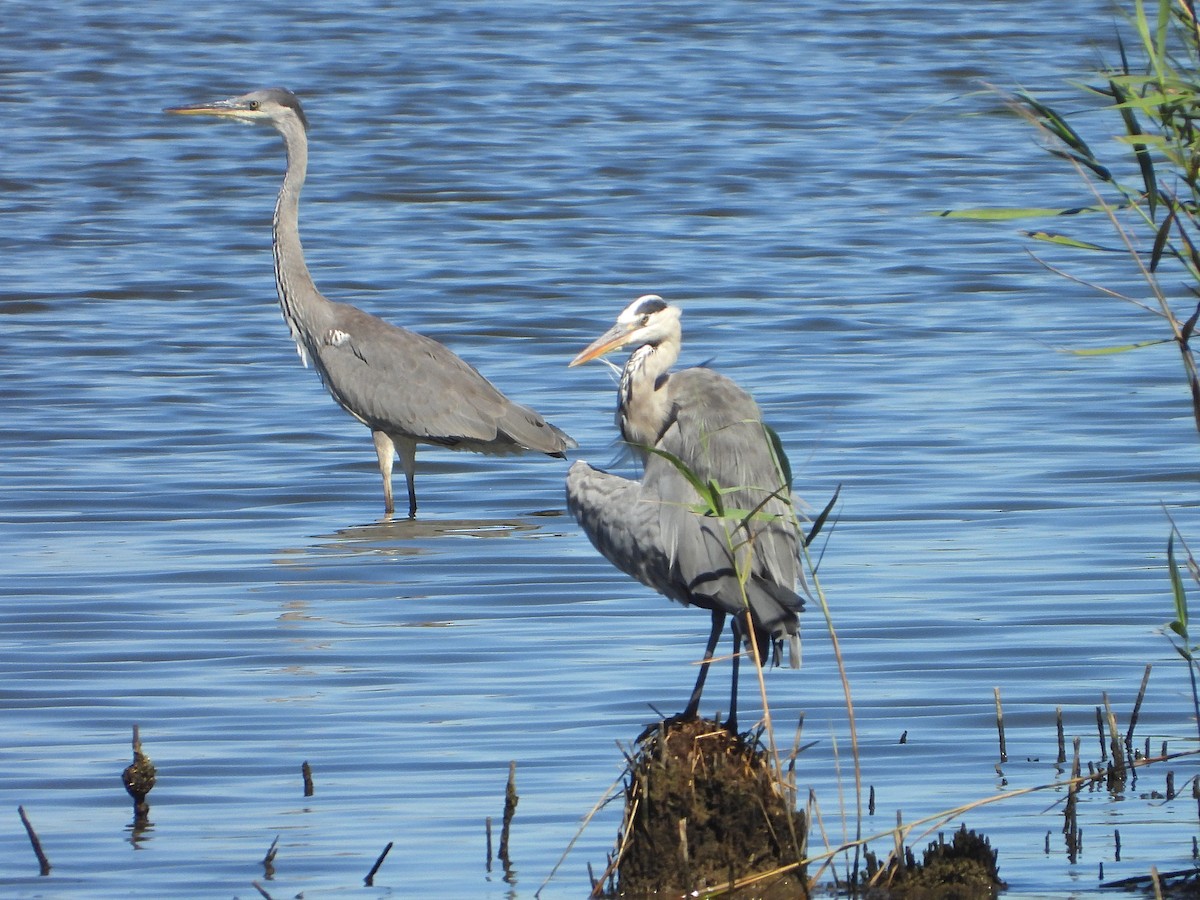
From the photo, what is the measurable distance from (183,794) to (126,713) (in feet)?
2.81

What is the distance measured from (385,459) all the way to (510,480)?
0.75 metres

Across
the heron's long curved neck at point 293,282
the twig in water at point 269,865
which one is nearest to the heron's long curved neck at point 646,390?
the twig in water at point 269,865

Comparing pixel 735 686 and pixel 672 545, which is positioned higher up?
pixel 672 545

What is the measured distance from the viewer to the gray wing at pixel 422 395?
33.1 feet

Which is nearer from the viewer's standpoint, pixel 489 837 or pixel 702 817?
pixel 702 817

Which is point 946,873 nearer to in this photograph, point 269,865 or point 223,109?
point 269,865

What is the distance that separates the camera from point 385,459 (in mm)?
10164

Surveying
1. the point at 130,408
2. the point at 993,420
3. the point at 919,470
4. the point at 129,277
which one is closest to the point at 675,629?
the point at 919,470

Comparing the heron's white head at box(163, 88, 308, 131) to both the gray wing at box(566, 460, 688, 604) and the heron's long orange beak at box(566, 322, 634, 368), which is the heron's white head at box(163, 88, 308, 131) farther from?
the gray wing at box(566, 460, 688, 604)

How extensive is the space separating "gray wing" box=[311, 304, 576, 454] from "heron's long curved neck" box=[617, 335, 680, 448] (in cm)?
403

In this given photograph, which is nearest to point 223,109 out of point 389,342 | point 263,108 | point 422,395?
point 263,108

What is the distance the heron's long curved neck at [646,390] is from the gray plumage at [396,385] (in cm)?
Answer: 387

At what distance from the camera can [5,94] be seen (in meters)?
24.0

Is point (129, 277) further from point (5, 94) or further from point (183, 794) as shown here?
point (183, 794)
